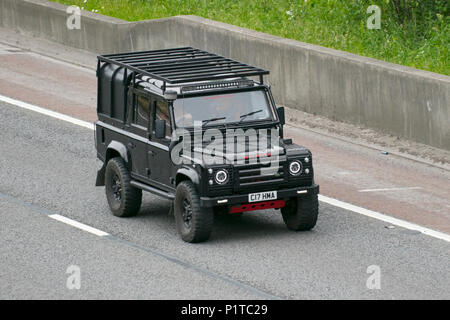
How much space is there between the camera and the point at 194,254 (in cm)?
1435

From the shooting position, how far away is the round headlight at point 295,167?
48.1ft

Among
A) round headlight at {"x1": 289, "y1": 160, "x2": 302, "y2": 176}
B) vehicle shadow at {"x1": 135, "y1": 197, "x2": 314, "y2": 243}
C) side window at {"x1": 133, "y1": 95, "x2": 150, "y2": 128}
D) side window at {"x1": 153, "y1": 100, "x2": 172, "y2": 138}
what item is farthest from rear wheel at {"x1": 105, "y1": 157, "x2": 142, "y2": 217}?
round headlight at {"x1": 289, "y1": 160, "x2": 302, "y2": 176}

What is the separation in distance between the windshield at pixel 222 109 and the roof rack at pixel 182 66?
0.29m

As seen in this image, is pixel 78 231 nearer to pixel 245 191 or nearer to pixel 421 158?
pixel 245 191

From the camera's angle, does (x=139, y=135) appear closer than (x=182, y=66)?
Yes

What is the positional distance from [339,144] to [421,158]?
166 cm

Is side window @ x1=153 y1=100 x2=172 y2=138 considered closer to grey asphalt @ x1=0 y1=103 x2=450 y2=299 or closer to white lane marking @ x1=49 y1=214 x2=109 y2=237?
grey asphalt @ x1=0 y1=103 x2=450 y2=299

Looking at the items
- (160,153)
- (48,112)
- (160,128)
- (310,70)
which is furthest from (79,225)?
(310,70)

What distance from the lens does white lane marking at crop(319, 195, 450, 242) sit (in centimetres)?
1536

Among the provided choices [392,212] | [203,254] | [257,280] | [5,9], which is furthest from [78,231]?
[5,9]

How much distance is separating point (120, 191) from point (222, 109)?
205cm

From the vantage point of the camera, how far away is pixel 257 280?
13352 mm

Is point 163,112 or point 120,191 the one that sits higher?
point 163,112

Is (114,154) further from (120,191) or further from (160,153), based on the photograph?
(160,153)
